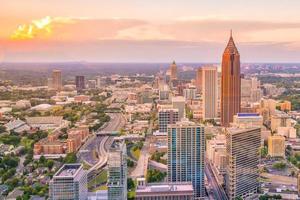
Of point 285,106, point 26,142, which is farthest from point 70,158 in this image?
point 285,106

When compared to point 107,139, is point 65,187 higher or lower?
higher

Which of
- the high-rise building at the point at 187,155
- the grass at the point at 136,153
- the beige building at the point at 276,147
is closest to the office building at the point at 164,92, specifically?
the grass at the point at 136,153

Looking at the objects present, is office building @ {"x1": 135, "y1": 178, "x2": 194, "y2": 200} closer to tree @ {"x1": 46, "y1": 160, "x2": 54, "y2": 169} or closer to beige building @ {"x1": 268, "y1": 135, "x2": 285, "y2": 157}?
tree @ {"x1": 46, "y1": 160, "x2": 54, "y2": 169}

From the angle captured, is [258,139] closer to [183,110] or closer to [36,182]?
[36,182]

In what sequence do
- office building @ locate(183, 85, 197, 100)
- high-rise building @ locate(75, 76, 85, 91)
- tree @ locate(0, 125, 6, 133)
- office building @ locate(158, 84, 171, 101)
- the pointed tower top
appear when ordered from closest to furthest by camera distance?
1. tree @ locate(0, 125, 6, 133)
2. the pointed tower top
3. high-rise building @ locate(75, 76, 85, 91)
4. office building @ locate(158, 84, 171, 101)
5. office building @ locate(183, 85, 197, 100)

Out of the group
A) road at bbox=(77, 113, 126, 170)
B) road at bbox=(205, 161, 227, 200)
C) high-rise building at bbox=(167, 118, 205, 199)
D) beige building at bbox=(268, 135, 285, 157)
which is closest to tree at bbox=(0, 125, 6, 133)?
road at bbox=(77, 113, 126, 170)

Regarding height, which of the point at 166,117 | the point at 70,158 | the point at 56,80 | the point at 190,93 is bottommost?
the point at 70,158

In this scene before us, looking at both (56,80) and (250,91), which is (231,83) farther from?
(56,80)
